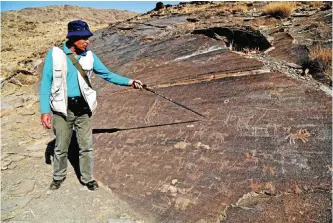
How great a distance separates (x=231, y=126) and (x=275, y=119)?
552 millimetres

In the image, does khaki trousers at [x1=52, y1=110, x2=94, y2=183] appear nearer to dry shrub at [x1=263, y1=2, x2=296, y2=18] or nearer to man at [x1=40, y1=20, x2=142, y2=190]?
man at [x1=40, y1=20, x2=142, y2=190]

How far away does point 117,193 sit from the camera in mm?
3732

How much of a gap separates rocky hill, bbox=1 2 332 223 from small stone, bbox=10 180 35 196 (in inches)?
0.6

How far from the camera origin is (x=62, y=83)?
3537 mm

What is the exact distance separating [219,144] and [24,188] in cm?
248

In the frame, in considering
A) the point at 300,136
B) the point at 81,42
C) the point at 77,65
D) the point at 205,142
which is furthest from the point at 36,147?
the point at 300,136


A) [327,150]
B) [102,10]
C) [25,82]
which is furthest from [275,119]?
[102,10]

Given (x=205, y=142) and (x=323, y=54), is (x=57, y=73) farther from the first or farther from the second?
(x=323, y=54)

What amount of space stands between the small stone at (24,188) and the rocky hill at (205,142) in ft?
0.05

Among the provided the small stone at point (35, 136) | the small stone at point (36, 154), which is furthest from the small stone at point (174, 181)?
the small stone at point (35, 136)

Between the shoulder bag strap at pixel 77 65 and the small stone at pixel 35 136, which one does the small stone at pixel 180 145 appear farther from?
the small stone at pixel 35 136

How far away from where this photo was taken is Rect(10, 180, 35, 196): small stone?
3.91 meters

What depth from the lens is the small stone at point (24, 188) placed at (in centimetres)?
391

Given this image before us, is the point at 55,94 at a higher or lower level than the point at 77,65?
lower
